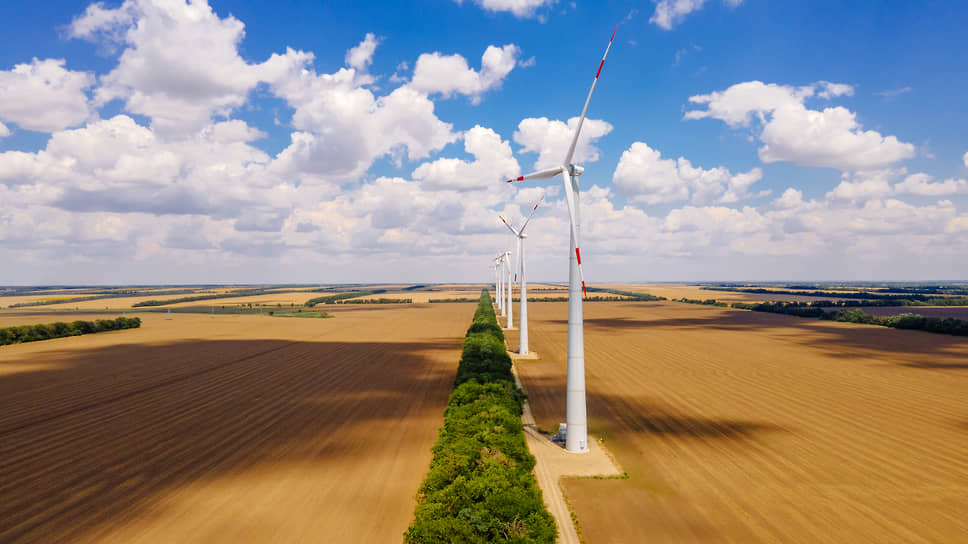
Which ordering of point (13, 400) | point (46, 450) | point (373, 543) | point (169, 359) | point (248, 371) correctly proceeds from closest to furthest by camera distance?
point (373, 543) < point (46, 450) < point (13, 400) < point (248, 371) < point (169, 359)

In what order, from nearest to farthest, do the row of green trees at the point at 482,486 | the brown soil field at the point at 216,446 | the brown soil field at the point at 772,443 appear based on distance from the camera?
the row of green trees at the point at 482,486, the brown soil field at the point at 772,443, the brown soil field at the point at 216,446

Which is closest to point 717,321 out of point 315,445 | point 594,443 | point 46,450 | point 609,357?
point 609,357

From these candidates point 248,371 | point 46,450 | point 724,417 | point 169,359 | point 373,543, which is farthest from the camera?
point 169,359

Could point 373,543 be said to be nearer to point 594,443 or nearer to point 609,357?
point 594,443

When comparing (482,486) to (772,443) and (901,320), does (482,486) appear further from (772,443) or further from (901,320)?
(901,320)

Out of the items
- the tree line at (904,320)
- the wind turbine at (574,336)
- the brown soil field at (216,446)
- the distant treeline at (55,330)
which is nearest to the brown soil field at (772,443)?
the wind turbine at (574,336)

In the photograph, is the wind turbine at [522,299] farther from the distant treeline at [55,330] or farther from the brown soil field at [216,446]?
the distant treeline at [55,330]

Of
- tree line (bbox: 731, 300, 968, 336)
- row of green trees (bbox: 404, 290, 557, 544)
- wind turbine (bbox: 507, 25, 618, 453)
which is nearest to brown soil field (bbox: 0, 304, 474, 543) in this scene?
row of green trees (bbox: 404, 290, 557, 544)

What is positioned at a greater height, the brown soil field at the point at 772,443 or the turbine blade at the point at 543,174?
the turbine blade at the point at 543,174

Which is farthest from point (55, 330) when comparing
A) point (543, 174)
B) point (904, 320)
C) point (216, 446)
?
point (904, 320)
